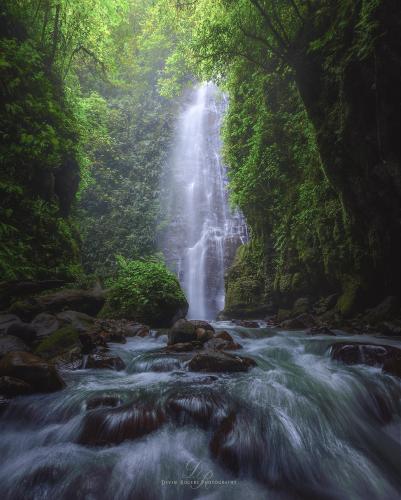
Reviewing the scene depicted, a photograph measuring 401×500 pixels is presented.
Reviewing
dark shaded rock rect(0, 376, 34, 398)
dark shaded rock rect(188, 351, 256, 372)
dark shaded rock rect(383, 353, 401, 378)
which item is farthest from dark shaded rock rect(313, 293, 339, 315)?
dark shaded rock rect(0, 376, 34, 398)

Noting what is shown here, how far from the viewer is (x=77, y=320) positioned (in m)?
6.50

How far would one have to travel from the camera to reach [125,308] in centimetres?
905

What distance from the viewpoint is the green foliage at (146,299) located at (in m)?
8.95

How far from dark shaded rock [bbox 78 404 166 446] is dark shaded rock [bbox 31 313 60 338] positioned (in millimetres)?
2576

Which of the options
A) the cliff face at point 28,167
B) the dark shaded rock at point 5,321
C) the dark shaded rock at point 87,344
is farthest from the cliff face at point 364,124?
the dark shaded rock at point 5,321

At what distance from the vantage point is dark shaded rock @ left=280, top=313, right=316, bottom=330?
8158 mm

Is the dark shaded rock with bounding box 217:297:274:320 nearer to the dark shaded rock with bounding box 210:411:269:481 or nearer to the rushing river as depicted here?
the rushing river

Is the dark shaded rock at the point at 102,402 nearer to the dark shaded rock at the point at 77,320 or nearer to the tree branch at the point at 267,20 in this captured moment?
the dark shaded rock at the point at 77,320

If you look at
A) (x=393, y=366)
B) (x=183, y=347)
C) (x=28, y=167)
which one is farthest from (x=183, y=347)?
(x=28, y=167)

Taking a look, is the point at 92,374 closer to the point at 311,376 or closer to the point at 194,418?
the point at 194,418

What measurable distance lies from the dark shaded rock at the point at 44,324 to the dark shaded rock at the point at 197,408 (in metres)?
2.93

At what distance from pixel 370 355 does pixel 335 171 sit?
13.5ft

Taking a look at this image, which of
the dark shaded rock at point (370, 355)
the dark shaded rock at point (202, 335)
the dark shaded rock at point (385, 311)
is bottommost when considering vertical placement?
the dark shaded rock at point (370, 355)

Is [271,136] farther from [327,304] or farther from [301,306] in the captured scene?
[327,304]
